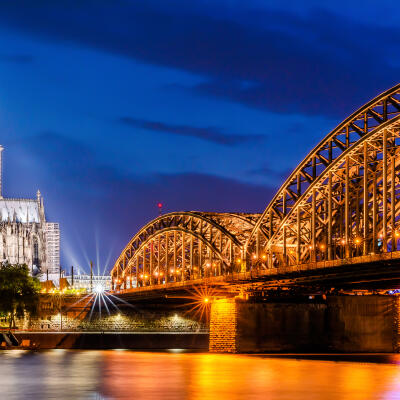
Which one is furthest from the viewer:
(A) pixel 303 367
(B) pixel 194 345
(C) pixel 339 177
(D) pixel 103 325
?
Result: (D) pixel 103 325

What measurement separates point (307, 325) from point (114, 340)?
34153 millimetres

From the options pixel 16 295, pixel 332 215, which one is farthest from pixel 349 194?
pixel 16 295

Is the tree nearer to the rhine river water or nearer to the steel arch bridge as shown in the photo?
the steel arch bridge

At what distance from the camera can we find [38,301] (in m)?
154

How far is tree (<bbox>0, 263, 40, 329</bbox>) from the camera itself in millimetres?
147250

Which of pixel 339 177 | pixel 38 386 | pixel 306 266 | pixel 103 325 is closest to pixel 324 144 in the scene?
pixel 339 177

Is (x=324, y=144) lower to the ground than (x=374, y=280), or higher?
higher

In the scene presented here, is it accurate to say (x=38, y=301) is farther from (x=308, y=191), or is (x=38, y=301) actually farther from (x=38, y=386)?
(x=38, y=386)

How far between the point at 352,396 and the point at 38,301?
117 m

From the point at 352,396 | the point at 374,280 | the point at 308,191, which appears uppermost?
the point at 308,191

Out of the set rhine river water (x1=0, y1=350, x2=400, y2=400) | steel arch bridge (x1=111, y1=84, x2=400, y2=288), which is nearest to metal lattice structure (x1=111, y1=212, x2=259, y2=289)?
steel arch bridge (x1=111, y1=84, x2=400, y2=288)

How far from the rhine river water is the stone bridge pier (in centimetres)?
2530

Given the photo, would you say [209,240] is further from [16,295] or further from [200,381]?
[200,381]

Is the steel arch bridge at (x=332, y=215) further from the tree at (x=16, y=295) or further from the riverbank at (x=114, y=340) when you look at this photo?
the tree at (x=16, y=295)
